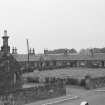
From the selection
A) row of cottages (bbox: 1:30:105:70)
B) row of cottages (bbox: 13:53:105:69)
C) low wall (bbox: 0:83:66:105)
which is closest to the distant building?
low wall (bbox: 0:83:66:105)

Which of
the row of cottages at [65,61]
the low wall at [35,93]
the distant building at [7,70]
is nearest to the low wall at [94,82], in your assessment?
the low wall at [35,93]

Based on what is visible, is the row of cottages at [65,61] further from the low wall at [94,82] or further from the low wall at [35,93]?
the low wall at [35,93]

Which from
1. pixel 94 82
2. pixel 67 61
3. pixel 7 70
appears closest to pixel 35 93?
pixel 7 70

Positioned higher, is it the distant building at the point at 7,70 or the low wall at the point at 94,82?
the distant building at the point at 7,70

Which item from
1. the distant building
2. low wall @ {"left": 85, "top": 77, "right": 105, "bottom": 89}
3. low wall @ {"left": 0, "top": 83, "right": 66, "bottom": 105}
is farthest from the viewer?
low wall @ {"left": 85, "top": 77, "right": 105, "bottom": 89}

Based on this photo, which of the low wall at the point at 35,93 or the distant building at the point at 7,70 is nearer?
the low wall at the point at 35,93

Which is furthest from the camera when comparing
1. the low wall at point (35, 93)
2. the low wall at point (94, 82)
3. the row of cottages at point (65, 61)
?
the row of cottages at point (65, 61)

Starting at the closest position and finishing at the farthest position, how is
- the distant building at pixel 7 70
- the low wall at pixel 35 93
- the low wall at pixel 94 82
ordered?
the low wall at pixel 35 93 → the distant building at pixel 7 70 → the low wall at pixel 94 82

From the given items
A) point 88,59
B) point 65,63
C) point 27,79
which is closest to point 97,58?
point 88,59

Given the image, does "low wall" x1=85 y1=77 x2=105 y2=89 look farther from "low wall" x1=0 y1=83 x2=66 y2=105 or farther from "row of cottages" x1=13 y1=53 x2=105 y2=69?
"row of cottages" x1=13 y1=53 x2=105 y2=69

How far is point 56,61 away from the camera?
6344cm

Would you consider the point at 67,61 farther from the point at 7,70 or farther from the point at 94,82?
the point at 7,70

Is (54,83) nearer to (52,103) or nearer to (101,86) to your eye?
(52,103)

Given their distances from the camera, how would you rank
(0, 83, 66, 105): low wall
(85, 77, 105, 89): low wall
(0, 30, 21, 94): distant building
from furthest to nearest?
(85, 77, 105, 89): low wall
(0, 30, 21, 94): distant building
(0, 83, 66, 105): low wall
